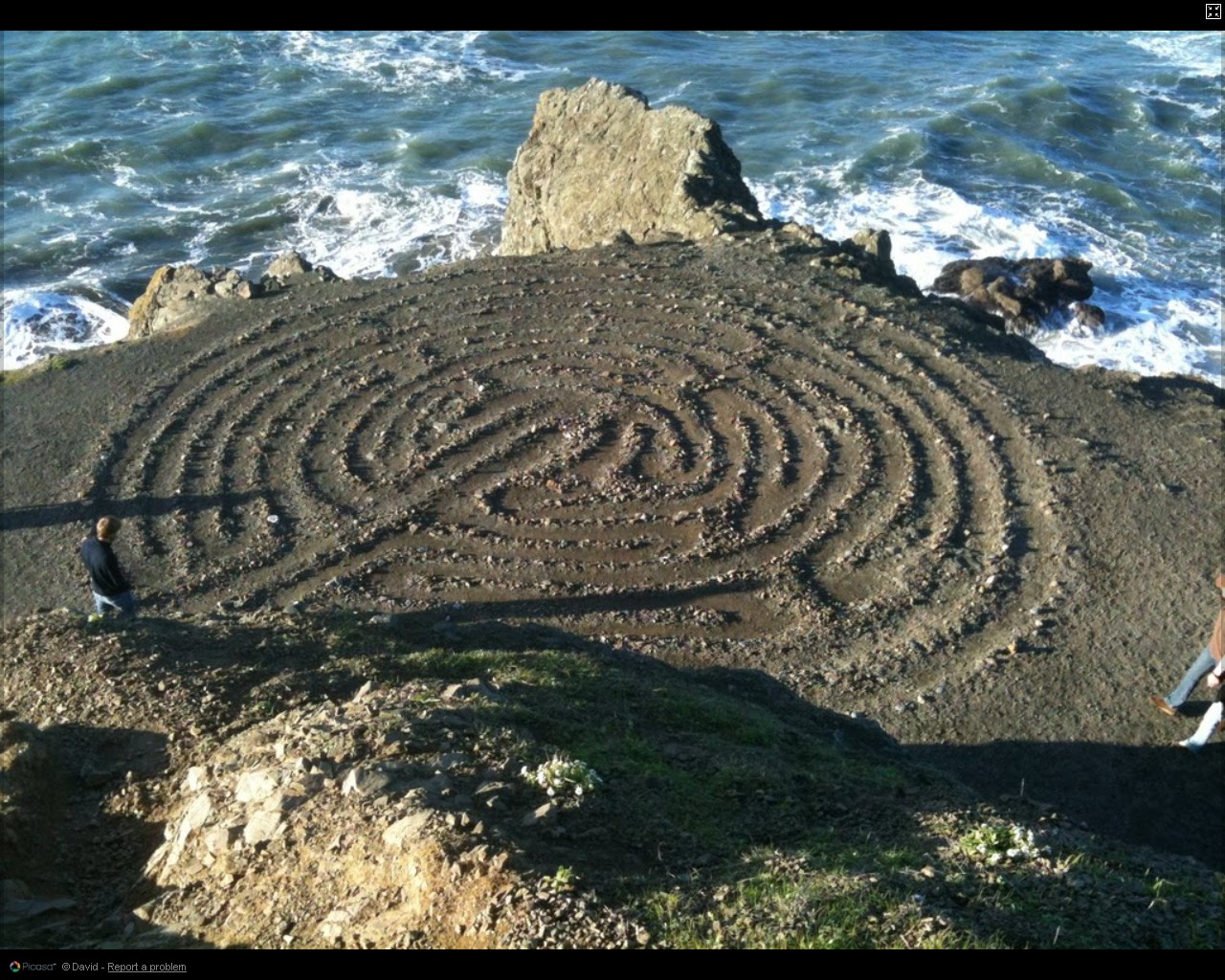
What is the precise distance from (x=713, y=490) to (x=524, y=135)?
34784mm

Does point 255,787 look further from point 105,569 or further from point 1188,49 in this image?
point 1188,49

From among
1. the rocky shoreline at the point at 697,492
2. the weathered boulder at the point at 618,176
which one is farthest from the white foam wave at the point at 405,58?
the rocky shoreline at the point at 697,492

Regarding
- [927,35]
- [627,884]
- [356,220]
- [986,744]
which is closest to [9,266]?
[356,220]

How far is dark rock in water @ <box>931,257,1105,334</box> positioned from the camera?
128ft

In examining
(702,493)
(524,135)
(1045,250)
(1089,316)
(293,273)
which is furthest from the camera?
(524,135)

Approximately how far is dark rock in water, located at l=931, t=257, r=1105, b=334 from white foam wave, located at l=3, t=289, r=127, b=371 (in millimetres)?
27557

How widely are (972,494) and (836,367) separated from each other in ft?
17.1

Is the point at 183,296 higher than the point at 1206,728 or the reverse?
higher

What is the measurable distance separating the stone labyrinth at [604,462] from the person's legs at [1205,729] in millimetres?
3497

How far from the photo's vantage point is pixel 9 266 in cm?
4556

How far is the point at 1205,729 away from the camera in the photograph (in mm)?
18656

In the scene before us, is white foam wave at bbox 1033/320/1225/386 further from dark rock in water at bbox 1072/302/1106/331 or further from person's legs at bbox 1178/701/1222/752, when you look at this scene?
person's legs at bbox 1178/701/1222/752

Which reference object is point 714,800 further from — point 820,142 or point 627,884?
point 820,142

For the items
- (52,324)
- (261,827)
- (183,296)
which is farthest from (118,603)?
(52,324)
